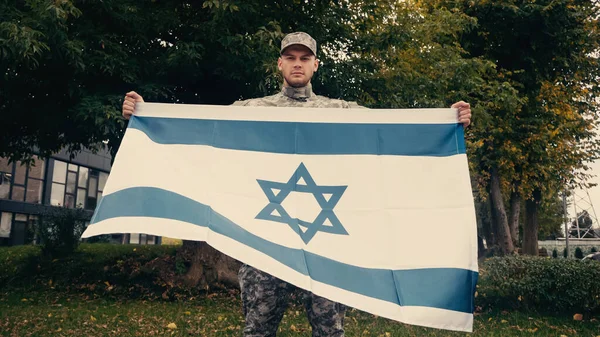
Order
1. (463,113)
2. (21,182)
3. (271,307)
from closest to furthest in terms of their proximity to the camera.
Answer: (271,307) < (463,113) < (21,182)

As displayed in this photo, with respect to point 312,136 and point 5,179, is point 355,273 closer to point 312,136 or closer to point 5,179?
point 312,136

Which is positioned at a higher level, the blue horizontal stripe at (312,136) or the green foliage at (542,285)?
the blue horizontal stripe at (312,136)

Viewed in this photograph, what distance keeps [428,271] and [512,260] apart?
23.8ft

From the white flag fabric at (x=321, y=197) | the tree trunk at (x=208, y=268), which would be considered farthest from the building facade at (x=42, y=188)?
the white flag fabric at (x=321, y=197)

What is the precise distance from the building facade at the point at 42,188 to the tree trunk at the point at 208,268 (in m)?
16.4

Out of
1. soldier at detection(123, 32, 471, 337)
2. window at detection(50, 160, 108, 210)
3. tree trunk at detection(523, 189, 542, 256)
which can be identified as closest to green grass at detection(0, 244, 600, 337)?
soldier at detection(123, 32, 471, 337)

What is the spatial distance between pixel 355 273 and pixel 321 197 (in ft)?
2.05

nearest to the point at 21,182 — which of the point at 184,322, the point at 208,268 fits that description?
the point at 208,268

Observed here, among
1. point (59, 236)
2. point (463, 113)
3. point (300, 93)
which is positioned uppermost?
point (300, 93)

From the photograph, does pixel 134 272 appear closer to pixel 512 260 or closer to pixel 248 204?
pixel 512 260

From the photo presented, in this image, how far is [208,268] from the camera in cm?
1291

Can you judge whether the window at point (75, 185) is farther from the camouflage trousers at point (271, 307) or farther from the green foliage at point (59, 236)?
the camouflage trousers at point (271, 307)

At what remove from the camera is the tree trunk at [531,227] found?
2364 cm

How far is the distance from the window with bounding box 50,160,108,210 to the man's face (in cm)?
3456
